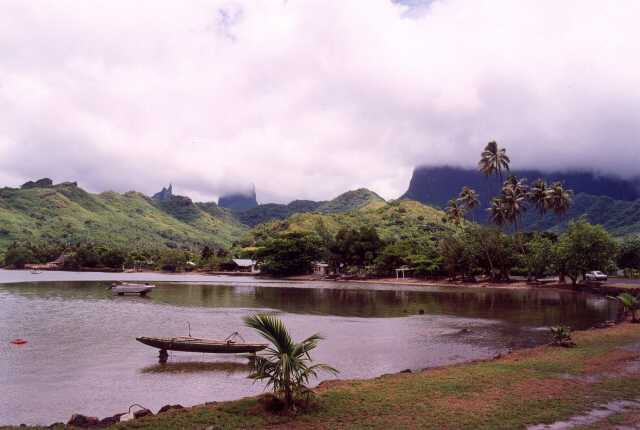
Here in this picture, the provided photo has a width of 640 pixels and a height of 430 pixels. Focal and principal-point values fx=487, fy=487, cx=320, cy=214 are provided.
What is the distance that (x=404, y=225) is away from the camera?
18612 centimetres

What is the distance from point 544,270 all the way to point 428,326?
52958 mm

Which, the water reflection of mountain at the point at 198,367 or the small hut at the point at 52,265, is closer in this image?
the water reflection of mountain at the point at 198,367

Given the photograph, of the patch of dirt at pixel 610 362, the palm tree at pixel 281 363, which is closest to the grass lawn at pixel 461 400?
the patch of dirt at pixel 610 362

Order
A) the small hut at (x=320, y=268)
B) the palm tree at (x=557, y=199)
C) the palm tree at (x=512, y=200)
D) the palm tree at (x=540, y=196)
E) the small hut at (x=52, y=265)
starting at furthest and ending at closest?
the small hut at (x=52, y=265) < the small hut at (x=320, y=268) < the palm tree at (x=512, y=200) < the palm tree at (x=557, y=199) < the palm tree at (x=540, y=196)

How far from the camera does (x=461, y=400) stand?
16.8 m

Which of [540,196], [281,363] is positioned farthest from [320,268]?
[281,363]

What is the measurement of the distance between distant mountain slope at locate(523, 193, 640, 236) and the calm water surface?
90040 mm

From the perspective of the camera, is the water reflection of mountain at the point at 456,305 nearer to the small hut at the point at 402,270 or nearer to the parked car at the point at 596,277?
the parked car at the point at 596,277

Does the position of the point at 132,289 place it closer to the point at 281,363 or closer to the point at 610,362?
the point at 281,363

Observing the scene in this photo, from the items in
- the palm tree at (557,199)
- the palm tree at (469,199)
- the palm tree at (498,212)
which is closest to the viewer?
the palm tree at (557,199)

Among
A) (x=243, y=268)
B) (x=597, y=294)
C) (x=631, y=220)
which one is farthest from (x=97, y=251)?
(x=631, y=220)

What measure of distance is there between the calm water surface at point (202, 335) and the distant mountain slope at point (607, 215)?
90.0 m

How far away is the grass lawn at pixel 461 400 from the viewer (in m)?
14.4

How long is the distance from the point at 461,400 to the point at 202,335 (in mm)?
26226
